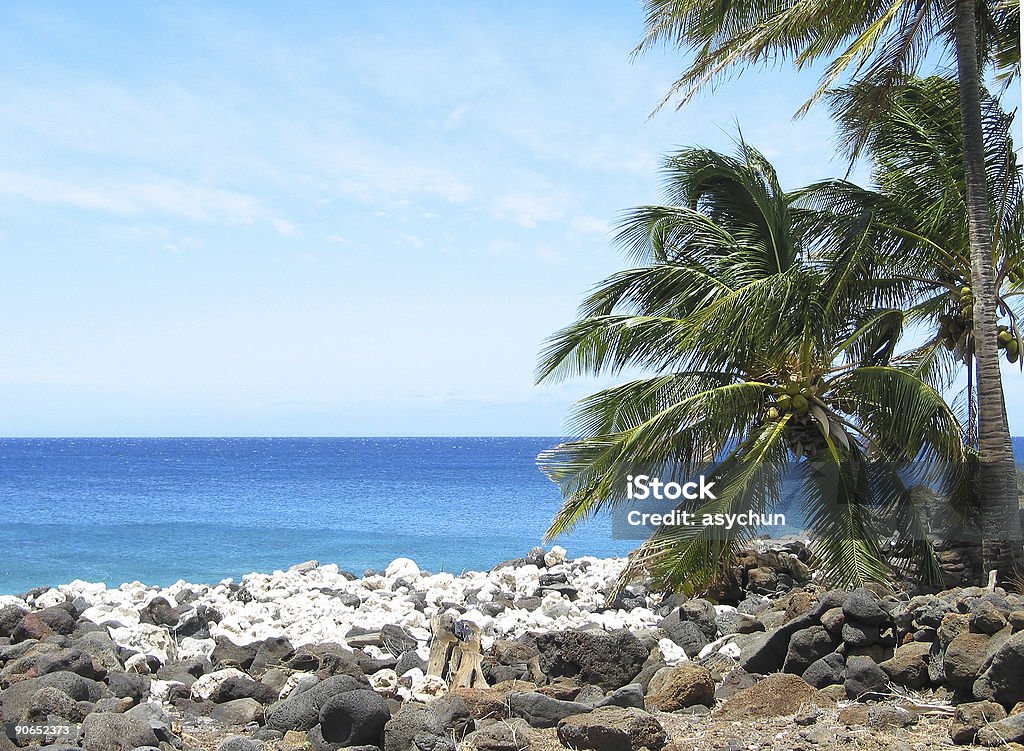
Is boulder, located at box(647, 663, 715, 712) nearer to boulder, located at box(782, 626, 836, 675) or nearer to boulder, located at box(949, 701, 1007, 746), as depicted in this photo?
boulder, located at box(782, 626, 836, 675)

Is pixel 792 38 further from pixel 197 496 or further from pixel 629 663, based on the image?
pixel 197 496

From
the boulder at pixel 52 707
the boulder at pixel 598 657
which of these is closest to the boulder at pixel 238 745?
the boulder at pixel 52 707

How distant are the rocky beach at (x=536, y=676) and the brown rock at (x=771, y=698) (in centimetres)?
2

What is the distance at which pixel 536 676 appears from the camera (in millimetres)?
7668

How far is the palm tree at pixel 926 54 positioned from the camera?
10180 mm

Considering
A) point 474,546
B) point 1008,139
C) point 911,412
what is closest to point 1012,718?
point 911,412

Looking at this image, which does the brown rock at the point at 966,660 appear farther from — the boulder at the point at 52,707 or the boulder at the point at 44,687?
the boulder at the point at 44,687

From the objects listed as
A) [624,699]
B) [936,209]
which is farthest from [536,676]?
[936,209]

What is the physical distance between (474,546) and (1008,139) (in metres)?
18.4

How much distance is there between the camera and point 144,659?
8.14m

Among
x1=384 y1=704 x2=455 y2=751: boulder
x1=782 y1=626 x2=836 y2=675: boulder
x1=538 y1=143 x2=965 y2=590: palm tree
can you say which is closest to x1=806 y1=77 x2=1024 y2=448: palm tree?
x1=538 y1=143 x2=965 y2=590: palm tree

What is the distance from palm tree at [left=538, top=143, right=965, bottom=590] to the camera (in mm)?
10086

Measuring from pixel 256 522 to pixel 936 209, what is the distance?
28.6 metres

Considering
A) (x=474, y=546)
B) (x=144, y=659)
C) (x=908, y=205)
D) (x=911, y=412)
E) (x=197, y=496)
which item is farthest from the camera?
(x=197, y=496)
